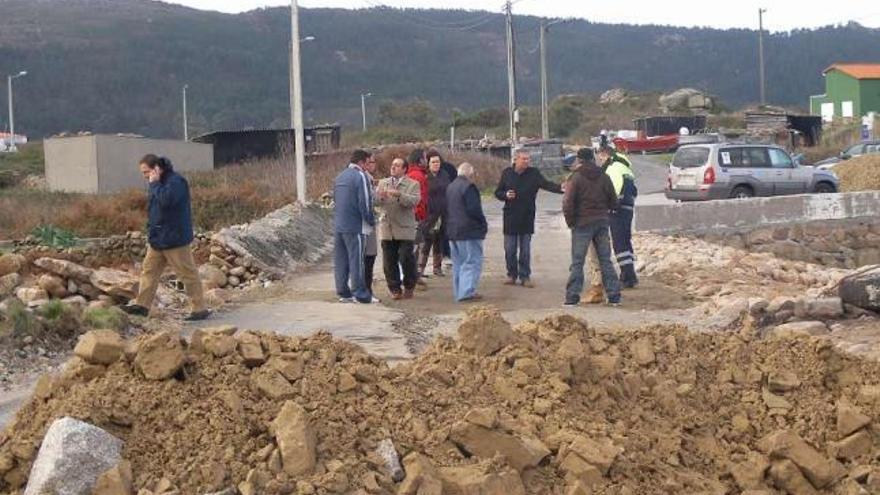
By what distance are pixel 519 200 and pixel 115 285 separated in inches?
176

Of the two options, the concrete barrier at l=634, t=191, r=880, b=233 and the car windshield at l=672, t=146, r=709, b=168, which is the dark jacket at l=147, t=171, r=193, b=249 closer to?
the concrete barrier at l=634, t=191, r=880, b=233

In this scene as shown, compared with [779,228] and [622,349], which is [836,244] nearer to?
[779,228]

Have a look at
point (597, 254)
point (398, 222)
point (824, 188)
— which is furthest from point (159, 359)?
point (824, 188)

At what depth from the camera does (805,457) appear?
6875mm

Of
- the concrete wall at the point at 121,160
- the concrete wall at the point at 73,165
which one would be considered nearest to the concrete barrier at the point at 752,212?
the concrete wall at the point at 121,160

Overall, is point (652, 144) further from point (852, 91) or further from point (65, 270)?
point (65, 270)

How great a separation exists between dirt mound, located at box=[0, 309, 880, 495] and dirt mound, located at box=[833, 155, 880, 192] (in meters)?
21.0

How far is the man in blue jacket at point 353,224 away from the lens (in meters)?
12.5

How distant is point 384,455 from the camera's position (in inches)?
236

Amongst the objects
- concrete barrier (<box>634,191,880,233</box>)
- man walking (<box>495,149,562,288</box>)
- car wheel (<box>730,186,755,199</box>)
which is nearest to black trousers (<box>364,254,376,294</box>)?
man walking (<box>495,149,562,288</box>)

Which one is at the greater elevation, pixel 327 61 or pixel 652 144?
pixel 327 61

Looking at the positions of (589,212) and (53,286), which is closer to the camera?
(53,286)

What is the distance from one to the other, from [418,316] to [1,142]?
7244 cm

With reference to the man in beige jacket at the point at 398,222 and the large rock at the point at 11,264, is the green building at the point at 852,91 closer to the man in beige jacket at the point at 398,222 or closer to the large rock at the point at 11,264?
the man in beige jacket at the point at 398,222
